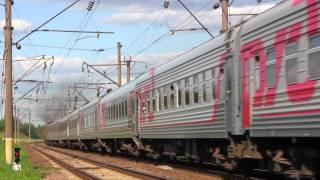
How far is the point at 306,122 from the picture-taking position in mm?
11258

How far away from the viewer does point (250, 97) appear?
13.9m

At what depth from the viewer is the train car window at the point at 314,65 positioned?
11.0 m

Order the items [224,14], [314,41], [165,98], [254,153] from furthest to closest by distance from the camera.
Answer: [224,14]
[165,98]
[254,153]
[314,41]

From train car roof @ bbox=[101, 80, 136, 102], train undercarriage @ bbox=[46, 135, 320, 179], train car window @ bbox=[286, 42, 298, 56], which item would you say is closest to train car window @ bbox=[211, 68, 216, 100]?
train undercarriage @ bbox=[46, 135, 320, 179]

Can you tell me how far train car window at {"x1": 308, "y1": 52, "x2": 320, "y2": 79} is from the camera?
11.0m

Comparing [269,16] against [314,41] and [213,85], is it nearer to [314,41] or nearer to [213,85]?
[314,41]

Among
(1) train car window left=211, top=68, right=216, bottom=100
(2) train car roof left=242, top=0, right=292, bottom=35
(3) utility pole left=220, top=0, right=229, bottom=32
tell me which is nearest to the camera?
(2) train car roof left=242, top=0, right=292, bottom=35

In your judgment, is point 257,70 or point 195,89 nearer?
point 257,70

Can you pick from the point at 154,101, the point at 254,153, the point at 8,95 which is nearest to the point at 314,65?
the point at 254,153

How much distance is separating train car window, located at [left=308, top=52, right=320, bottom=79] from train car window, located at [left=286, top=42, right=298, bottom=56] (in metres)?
0.56

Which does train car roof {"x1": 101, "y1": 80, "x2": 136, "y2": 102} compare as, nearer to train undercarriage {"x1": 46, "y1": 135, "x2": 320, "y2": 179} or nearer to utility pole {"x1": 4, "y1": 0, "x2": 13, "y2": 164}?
train undercarriage {"x1": 46, "y1": 135, "x2": 320, "y2": 179}

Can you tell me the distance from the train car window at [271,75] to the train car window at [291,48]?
2.12 feet

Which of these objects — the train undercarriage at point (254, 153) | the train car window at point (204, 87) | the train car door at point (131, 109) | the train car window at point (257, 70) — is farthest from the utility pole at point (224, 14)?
the train car window at point (257, 70)

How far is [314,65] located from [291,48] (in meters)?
0.91
